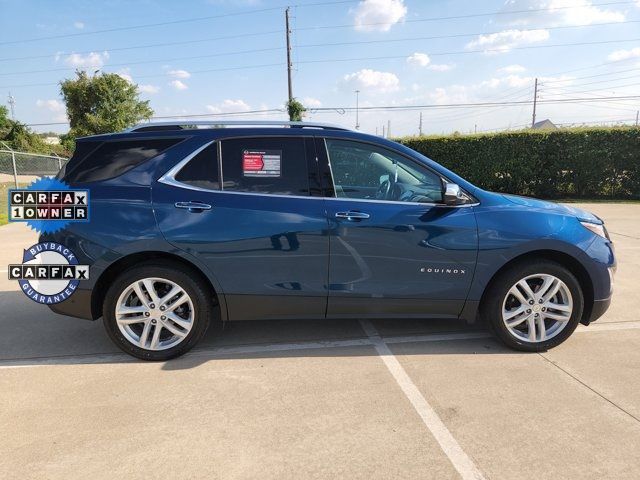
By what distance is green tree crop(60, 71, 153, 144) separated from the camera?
1841 inches

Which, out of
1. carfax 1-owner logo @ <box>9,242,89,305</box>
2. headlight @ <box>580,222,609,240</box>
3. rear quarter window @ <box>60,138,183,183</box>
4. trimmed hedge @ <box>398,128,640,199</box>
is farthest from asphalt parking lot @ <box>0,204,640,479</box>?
trimmed hedge @ <box>398,128,640,199</box>

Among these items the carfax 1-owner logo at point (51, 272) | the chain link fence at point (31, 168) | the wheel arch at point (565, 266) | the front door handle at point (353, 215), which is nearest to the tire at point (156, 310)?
the carfax 1-owner logo at point (51, 272)

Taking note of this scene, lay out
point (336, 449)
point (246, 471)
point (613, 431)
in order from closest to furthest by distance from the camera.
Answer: point (246, 471), point (336, 449), point (613, 431)

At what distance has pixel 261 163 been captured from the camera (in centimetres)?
351

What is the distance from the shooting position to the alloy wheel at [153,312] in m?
3.46

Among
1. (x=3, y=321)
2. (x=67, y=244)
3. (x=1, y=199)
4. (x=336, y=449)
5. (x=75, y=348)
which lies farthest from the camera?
(x=1, y=199)

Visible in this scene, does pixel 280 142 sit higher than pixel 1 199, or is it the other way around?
pixel 280 142

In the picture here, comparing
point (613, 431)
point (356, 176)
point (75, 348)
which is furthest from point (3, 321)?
point (613, 431)

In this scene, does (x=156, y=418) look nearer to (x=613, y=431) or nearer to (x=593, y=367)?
(x=613, y=431)

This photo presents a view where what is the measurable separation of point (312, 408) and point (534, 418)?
1356 millimetres

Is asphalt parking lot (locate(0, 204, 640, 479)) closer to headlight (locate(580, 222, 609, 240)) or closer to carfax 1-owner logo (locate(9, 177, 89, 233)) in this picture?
headlight (locate(580, 222, 609, 240))

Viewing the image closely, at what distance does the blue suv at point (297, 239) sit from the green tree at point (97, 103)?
4809 centimetres

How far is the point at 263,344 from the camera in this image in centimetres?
389

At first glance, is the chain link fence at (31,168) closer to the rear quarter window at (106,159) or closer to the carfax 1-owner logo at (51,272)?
the carfax 1-owner logo at (51,272)
